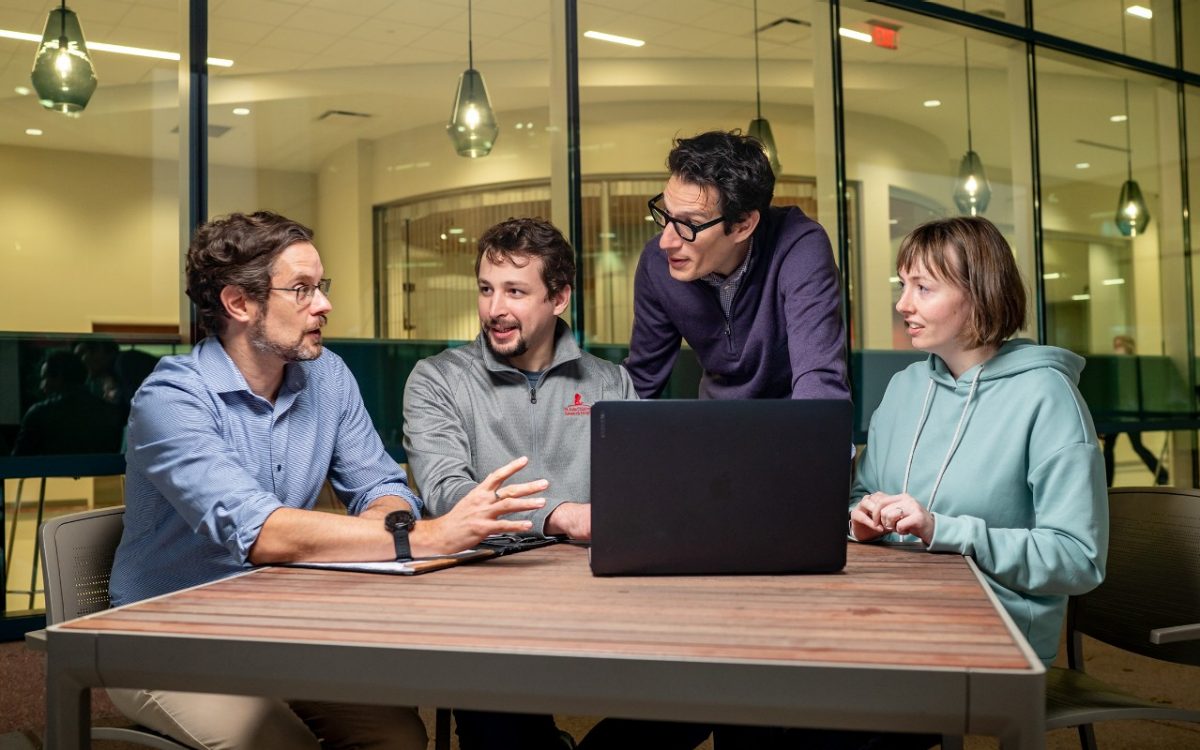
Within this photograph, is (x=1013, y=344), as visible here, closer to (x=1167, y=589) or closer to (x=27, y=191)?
(x=1167, y=589)

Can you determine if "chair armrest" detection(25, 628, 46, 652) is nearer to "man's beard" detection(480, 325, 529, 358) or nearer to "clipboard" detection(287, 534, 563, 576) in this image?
"clipboard" detection(287, 534, 563, 576)

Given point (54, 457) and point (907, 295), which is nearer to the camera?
point (907, 295)

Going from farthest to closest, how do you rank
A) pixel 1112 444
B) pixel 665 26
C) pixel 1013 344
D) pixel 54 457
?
pixel 1112 444 → pixel 665 26 → pixel 54 457 → pixel 1013 344

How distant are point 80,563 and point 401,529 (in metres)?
0.60

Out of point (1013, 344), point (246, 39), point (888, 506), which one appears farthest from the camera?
point (246, 39)

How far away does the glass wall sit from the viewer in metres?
3.67

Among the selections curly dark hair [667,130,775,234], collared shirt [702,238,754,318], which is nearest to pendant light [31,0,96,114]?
curly dark hair [667,130,775,234]

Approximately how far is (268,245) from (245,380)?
27cm

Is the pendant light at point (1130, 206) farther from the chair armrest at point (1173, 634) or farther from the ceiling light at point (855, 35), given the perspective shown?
the chair armrest at point (1173, 634)

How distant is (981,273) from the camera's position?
6.14 ft

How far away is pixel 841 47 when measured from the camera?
17.1ft

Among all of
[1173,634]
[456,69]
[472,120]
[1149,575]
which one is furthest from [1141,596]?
[456,69]

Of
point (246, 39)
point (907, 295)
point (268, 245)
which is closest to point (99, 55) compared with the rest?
point (246, 39)

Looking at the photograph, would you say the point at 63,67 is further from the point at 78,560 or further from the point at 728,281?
the point at 728,281
